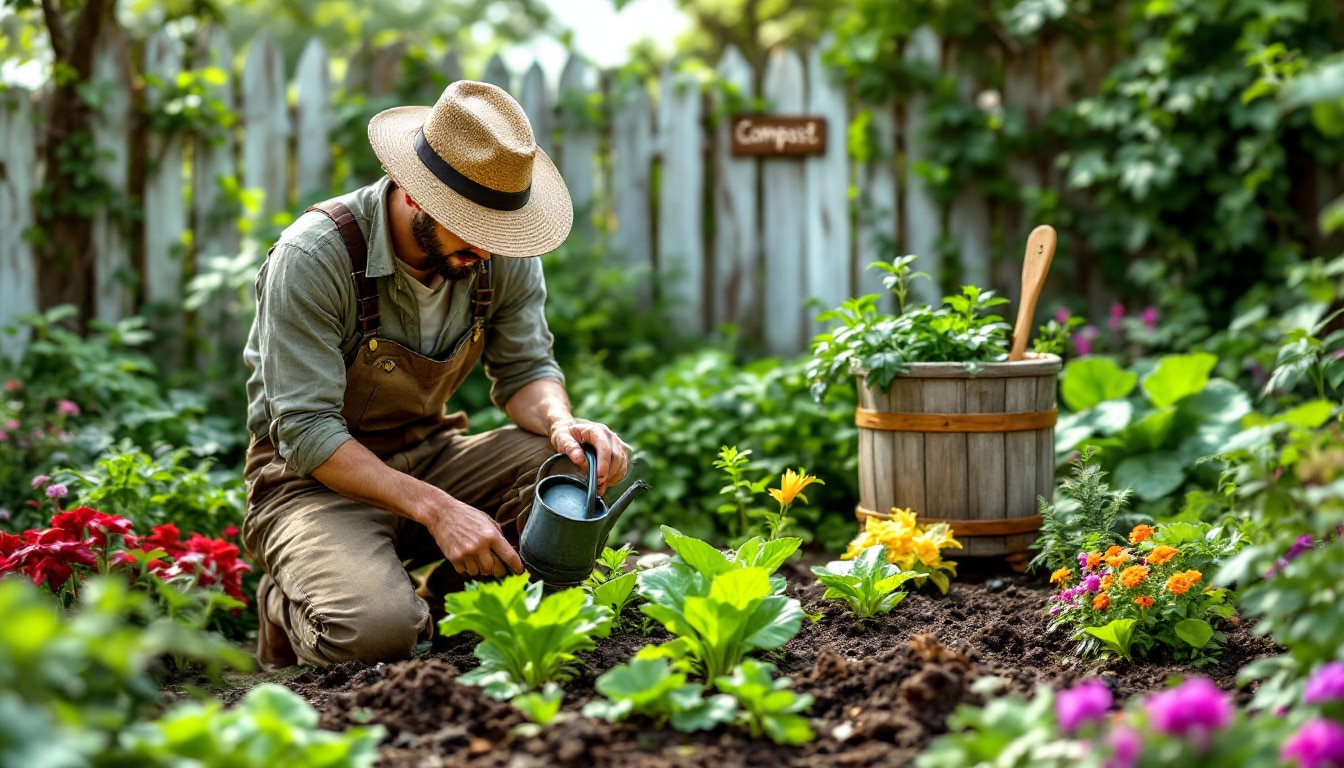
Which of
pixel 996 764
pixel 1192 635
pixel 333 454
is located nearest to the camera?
pixel 996 764

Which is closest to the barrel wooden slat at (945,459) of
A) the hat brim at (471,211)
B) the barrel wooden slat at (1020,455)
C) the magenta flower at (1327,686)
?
the barrel wooden slat at (1020,455)

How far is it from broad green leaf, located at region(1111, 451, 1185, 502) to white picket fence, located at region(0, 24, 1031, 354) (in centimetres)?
200

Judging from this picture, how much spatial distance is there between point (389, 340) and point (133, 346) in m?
2.91

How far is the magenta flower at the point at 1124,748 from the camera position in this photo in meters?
1.38

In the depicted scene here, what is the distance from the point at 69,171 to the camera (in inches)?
201

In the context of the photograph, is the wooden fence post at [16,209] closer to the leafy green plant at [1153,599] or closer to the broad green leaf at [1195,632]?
the leafy green plant at [1153,599]

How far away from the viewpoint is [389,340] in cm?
297

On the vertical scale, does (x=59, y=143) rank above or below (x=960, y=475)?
above

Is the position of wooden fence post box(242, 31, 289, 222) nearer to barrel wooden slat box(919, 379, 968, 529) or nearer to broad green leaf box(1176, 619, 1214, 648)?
barrel wooden slat box(919, 379, 968, 529)

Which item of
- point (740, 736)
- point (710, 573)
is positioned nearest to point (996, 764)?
point (740, 736)

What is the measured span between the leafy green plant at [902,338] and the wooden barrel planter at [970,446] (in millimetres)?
71

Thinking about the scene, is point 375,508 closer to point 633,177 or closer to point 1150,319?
point 633,177

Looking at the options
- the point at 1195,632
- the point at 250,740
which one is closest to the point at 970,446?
the point at 1195,632

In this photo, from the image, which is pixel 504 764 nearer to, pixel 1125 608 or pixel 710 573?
pixel 710 573
